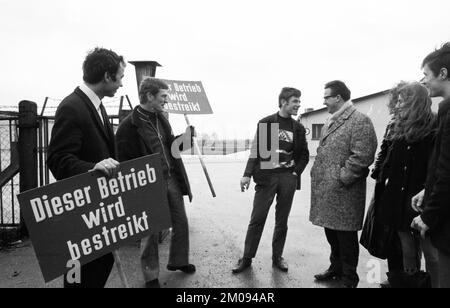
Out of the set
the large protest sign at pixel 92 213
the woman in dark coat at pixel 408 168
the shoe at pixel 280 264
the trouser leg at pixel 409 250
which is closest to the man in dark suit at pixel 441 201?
the woman in dark coat at pixel 408 168

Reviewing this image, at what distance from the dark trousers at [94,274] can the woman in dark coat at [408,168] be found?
2.28 metres

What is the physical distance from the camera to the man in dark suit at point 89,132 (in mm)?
1960

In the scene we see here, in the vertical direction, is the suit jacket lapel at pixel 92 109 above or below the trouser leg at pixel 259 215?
above

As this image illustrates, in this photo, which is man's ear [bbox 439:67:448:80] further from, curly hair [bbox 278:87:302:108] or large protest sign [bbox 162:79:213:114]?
large protest sign [bbox 162:79:213:114]

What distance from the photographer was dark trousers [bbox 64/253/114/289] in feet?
6.83

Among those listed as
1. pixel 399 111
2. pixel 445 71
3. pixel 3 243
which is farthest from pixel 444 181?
pixel 3 243

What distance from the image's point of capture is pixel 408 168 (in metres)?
2.69

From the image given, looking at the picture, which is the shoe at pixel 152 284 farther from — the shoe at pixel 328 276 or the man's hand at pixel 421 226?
the man's hand at pixel 421 226

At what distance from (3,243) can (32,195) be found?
3401 millimetres

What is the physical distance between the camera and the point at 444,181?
176cm

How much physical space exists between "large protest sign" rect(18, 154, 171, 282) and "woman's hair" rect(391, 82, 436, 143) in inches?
80.3

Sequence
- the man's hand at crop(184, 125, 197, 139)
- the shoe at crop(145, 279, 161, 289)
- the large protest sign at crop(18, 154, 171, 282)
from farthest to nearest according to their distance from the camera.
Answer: the man's hand at crop(184, 125, 197, 139) → the shoe at crop(145, 279, 161, 289) → the large protest sign at crop(18, 154, 171, 282)

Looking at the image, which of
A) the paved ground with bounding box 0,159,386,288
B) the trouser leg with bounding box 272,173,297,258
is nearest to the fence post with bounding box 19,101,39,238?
the paved ground with bounding box 0,159,386,288

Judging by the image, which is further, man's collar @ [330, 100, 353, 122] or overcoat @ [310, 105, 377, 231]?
man's collar @ [330, 100, 353, 122]
